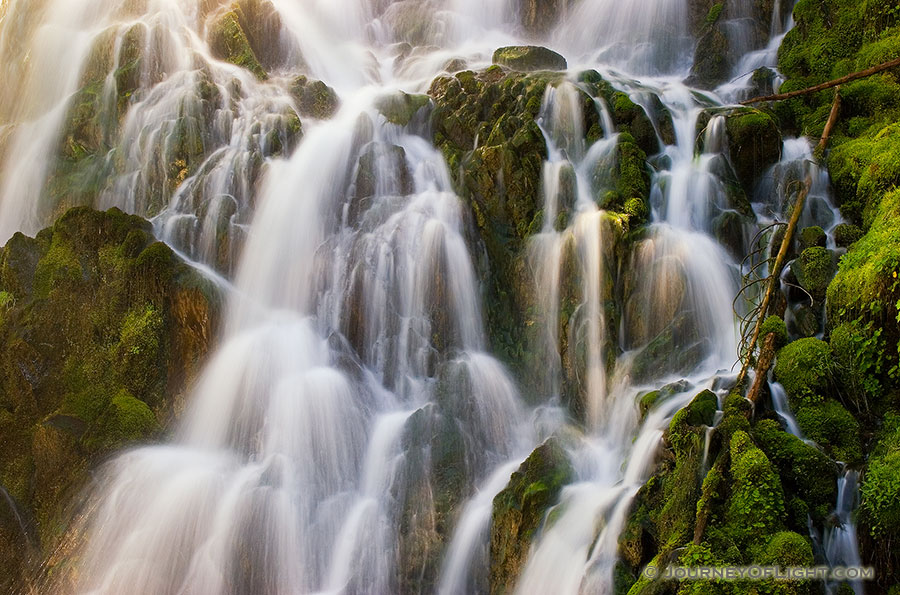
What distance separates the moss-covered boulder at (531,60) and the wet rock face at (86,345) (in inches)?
353

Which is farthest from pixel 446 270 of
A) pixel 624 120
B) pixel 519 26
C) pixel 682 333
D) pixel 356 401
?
pixel 519 26

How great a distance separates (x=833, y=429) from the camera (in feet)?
21.6

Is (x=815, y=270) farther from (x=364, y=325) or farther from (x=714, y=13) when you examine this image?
(x=714, y=13)

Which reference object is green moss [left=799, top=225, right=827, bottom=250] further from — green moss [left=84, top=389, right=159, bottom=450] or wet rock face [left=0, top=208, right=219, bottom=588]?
green moss [left=84, top=389, right=159, bottom=450]

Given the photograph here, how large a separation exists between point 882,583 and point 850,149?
7.58 meters

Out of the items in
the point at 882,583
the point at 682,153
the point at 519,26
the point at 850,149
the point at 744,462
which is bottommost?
the point at 882,583

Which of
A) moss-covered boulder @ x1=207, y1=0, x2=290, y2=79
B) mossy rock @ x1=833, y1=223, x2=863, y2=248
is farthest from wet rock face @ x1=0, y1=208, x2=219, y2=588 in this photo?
mossy rock @ x1=833, y1=223, x2=863, y2=248

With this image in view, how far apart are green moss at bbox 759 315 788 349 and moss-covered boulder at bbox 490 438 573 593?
2764 mm

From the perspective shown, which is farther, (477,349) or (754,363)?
(477,349)

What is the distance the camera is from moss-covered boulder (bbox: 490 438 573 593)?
7.68m

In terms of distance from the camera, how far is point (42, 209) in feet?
50.8

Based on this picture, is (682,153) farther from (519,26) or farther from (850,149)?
(519,26)

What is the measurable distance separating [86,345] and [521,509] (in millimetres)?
7635

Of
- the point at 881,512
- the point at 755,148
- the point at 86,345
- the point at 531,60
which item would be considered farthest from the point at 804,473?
the point at 531,60
